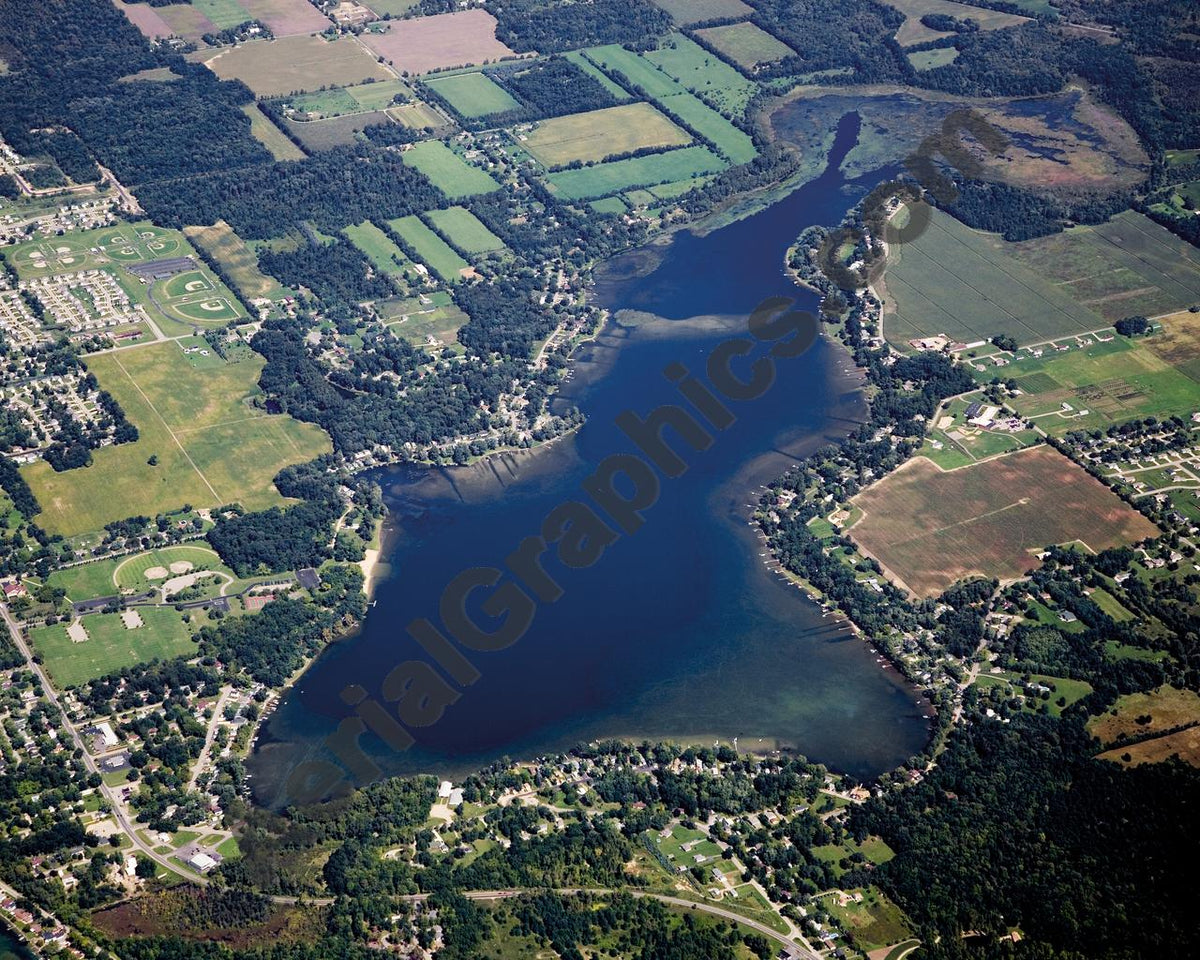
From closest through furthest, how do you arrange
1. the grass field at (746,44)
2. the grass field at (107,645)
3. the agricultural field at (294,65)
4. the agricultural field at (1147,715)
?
the agricultural field at (1147,715), the grass field at (107,645), the agricultural field at (294,65), the grass field at (746,44)

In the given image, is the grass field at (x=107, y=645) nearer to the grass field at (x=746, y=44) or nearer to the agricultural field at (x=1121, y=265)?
the agricultural field at (x=1121, y=265)

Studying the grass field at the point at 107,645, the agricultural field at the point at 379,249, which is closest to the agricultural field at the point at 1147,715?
the grass field at the point at 107,645

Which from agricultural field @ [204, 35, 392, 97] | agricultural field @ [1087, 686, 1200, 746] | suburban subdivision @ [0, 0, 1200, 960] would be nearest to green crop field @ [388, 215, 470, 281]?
suburban subdivision @ [0, 0, 1200, 960]

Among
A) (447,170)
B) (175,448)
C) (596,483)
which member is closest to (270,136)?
(447,170)

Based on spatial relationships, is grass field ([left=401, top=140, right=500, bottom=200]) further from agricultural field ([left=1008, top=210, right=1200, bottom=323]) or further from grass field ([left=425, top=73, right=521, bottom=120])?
agricultural field ([left=1008, top=210, right=1200, bottom=323])

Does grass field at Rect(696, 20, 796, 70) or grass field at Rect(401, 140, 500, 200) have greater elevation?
grass field at Rect(696, 20, 796, 70)

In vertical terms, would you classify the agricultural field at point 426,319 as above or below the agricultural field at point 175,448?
above

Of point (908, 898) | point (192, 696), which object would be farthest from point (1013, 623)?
point (192, 696)
